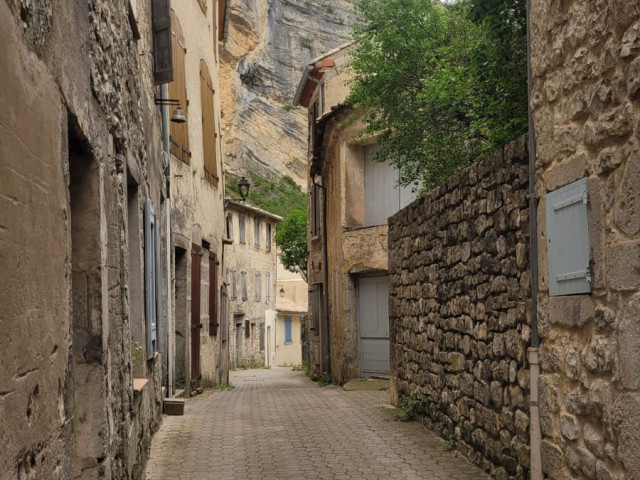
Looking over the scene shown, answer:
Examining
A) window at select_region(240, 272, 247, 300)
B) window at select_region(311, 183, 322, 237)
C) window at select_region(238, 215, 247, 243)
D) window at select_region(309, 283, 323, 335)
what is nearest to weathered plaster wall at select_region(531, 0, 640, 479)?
window at select_region(309, 283, 323, 335)

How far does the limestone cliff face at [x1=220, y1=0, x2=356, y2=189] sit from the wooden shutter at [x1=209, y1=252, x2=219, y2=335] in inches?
1004

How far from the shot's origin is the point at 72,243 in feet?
13.7

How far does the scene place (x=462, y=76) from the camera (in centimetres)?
976

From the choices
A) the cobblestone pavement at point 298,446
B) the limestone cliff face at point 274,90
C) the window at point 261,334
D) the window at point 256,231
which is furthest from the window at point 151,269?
the limestone cliff face at point 274,90

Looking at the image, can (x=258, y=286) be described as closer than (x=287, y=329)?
Yes

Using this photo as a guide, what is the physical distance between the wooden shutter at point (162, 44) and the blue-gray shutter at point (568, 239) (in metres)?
5.86

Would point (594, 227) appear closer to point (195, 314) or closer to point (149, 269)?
point (149, 269)

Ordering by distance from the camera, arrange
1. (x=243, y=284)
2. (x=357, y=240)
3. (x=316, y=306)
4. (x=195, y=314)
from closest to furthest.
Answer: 1. (x=195, y=314)
2. (x=357, y=240)
3. (x=316, y=306)
4. (x=243, y=284)

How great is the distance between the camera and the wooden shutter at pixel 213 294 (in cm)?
1537

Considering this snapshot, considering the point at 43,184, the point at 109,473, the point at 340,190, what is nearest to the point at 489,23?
the point at 109,473

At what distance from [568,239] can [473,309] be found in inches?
101

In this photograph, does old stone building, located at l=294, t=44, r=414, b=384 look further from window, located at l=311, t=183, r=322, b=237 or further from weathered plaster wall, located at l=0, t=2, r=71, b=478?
weathered plaster wall, located at l=0, t=2, r=71, b=478

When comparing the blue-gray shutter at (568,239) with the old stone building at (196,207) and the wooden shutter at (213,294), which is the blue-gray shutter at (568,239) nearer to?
the old stone building at (196,207)

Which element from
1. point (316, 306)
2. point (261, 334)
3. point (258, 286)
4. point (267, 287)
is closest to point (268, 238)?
point (258, 286)
